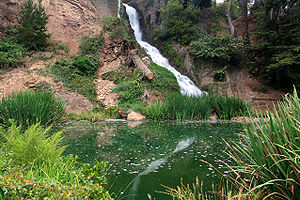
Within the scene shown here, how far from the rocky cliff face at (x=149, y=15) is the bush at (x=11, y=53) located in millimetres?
14085

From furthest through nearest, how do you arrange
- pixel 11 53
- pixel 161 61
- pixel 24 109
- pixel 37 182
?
pixel 161 61 < pixel 11 53 < pixel 24 109 < pixel 37 182

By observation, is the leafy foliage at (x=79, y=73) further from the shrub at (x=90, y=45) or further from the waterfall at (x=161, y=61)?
the waterfall at (x=161, y=61)

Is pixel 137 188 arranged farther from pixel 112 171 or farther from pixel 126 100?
pixel 126 100

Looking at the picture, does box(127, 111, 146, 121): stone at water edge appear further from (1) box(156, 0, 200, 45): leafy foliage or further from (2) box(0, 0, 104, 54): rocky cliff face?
(1) box(156, 0, 200, 45): leafy foliage

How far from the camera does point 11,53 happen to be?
10461mm

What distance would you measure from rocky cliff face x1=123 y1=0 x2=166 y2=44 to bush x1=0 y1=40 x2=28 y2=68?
14.1 metres

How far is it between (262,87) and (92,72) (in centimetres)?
1298

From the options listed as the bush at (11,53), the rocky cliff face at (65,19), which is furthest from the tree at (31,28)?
the rocky cliff face at (65,19)

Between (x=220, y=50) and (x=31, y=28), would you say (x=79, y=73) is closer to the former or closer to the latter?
(x=31, y=28)

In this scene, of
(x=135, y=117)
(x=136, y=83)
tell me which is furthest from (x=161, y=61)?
(x=135, y=117)

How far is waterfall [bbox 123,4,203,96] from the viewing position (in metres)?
14.3

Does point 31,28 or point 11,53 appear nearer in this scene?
point 11,53

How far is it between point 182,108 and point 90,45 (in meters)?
9.34

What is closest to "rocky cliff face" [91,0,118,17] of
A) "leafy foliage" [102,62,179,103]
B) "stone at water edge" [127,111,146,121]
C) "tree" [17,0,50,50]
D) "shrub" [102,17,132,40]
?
"shrub" [102,17,132,40]
